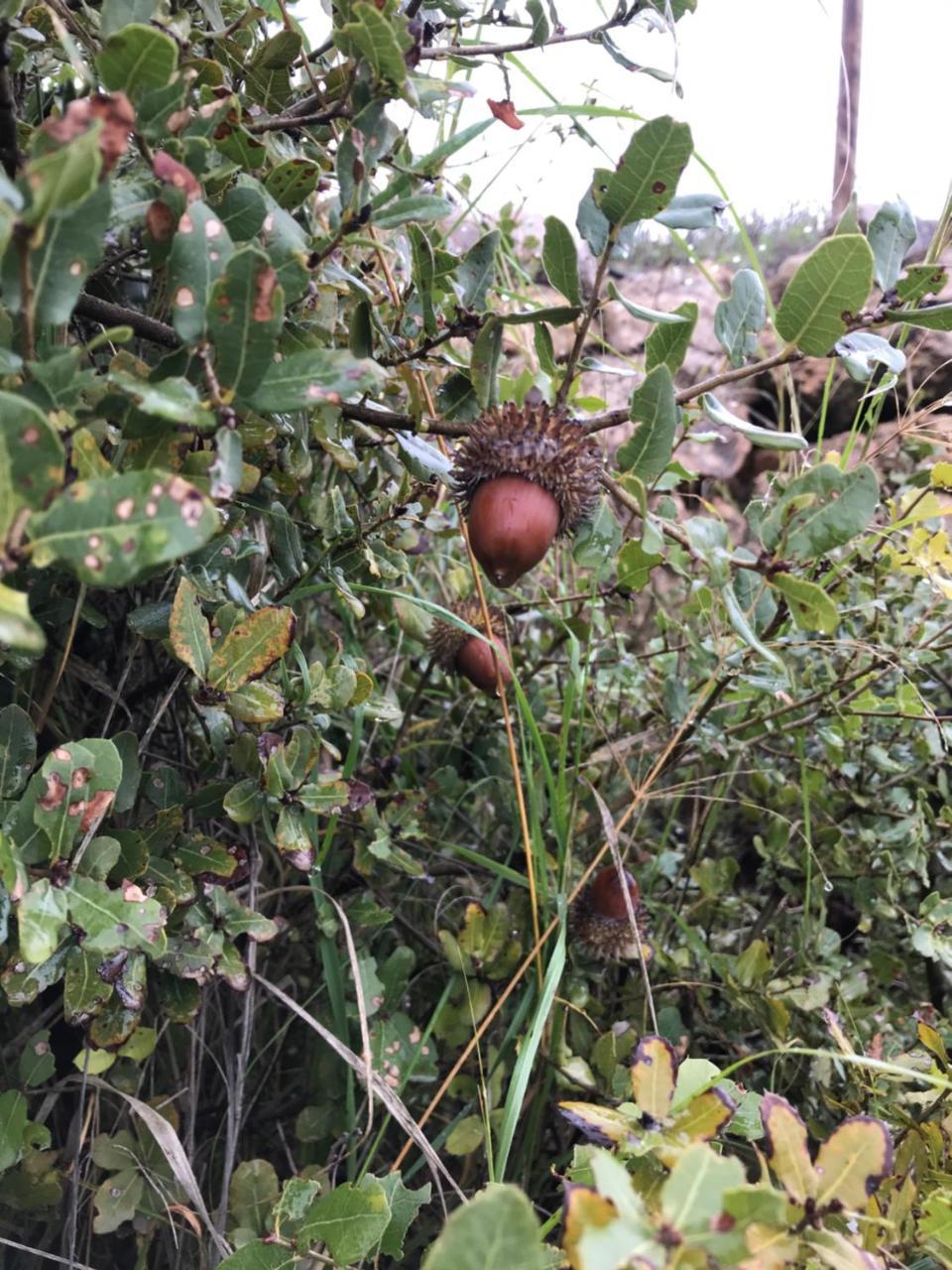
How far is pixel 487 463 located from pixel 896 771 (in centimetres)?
83

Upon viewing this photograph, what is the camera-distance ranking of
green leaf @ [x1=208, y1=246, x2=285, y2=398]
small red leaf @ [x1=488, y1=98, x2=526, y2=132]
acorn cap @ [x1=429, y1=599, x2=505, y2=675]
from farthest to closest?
acorn cap @ [x1=429, y1=599, x2=505, y2=675], small red leaf @ [x1=488, y1=98, x2=526, y2=132], green leaf @ [x1=208, y1=246, x2=285, y2=398]

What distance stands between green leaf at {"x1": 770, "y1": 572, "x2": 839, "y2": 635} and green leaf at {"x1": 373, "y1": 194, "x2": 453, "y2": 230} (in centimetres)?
34

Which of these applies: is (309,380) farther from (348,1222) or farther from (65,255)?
(348,1222)


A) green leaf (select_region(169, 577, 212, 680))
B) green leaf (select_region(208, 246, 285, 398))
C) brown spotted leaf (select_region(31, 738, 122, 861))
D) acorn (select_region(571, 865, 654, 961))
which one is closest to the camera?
green leaf (select_region(208, 246, 285, 398))

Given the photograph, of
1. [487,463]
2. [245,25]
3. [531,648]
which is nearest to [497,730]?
[531,648]

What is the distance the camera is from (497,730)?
133cm

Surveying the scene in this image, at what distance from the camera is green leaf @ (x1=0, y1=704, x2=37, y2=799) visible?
634 millimetres

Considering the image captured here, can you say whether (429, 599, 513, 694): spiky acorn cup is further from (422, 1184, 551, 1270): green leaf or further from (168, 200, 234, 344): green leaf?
(422, 1184, 551, 1270): green leaf

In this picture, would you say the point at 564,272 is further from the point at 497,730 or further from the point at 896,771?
the point at 896,771

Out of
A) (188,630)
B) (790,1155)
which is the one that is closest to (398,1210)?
(790,1155)

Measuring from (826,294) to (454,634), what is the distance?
25.3 inches

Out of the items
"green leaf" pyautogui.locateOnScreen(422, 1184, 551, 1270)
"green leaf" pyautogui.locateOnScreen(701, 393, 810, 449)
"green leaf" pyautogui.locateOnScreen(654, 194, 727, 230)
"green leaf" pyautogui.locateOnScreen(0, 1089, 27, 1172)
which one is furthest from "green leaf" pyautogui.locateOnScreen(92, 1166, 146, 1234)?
"green leaf" pyautogui.locateOnScreen(654, 194, 727, 230)

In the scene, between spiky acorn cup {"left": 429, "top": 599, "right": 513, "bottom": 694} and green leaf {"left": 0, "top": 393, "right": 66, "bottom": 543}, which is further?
spiky acorn cup {"left": 429, "top": 599, "right": 513, "bottom": 694}

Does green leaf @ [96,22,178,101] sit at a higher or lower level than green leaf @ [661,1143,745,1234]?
higher
